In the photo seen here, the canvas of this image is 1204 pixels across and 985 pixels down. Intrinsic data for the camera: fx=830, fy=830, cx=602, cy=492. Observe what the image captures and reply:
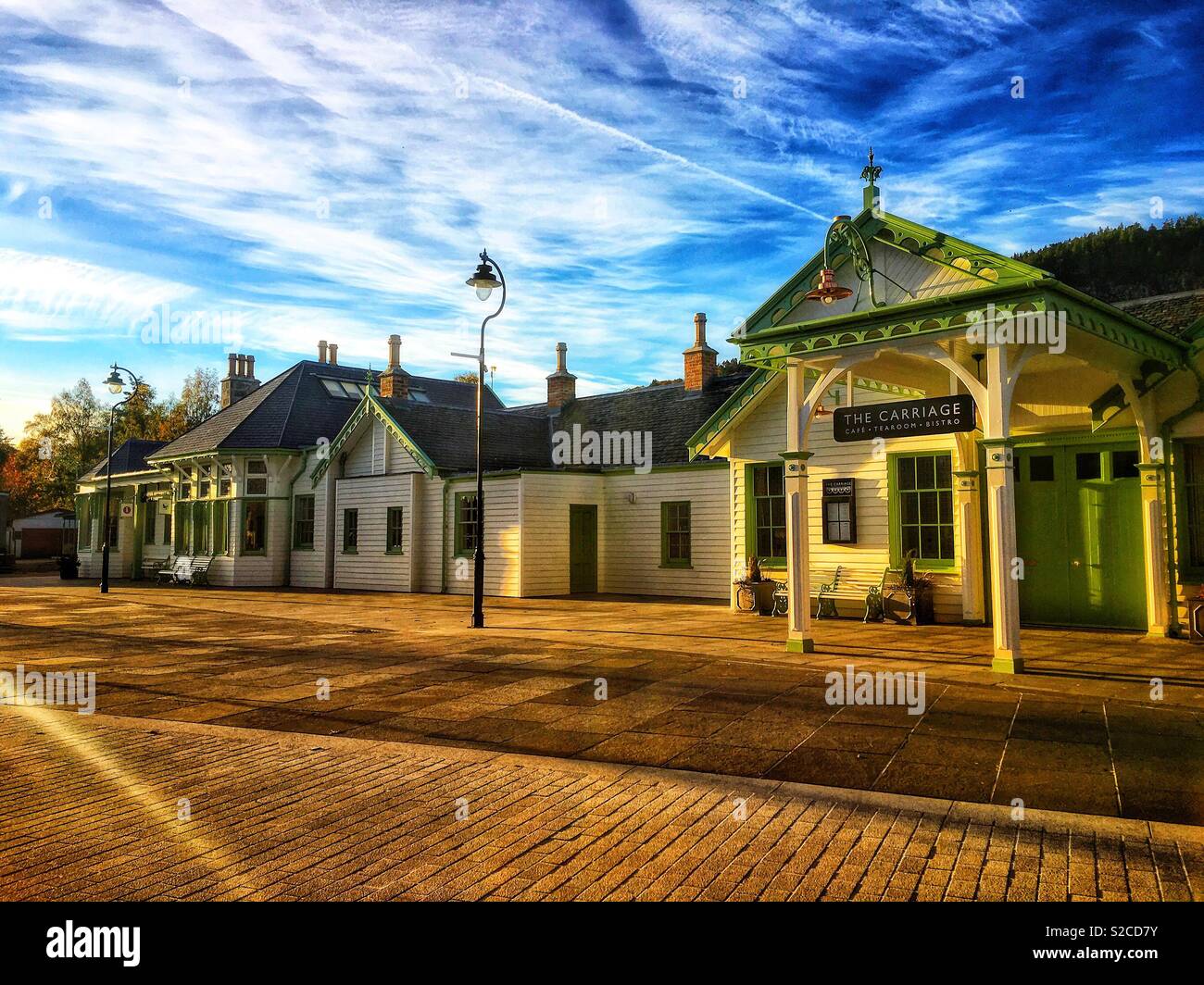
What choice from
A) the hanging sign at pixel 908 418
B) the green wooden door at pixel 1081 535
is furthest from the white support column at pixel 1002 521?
the green wooden door at pixel 1081 535

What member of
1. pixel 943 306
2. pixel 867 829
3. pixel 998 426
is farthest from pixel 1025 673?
pixel 867 829

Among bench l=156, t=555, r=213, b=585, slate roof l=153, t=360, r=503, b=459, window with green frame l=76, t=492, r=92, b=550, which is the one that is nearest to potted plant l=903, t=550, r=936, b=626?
slate roof l=153, t=360, r=503, b=459

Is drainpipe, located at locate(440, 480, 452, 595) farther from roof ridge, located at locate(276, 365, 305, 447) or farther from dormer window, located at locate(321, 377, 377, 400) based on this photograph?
dormer window, located at locate(321, 377, 377, 400)

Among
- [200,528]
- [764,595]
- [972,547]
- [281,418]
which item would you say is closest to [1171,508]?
[972,547]

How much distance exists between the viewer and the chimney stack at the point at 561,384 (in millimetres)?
29469

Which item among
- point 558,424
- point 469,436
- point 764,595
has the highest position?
point 558,424

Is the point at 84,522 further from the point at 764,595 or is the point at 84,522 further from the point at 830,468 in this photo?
the point at 830,468

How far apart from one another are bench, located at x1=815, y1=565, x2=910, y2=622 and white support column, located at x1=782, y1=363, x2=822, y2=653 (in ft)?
13.3

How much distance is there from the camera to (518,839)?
449 centimetres

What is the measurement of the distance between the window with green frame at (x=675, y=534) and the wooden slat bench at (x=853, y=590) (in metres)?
6.21

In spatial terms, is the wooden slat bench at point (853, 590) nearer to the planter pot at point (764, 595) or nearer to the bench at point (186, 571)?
the planter pot at point (764, 595)

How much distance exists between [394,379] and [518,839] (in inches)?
987

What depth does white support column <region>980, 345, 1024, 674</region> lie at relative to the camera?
927cm
